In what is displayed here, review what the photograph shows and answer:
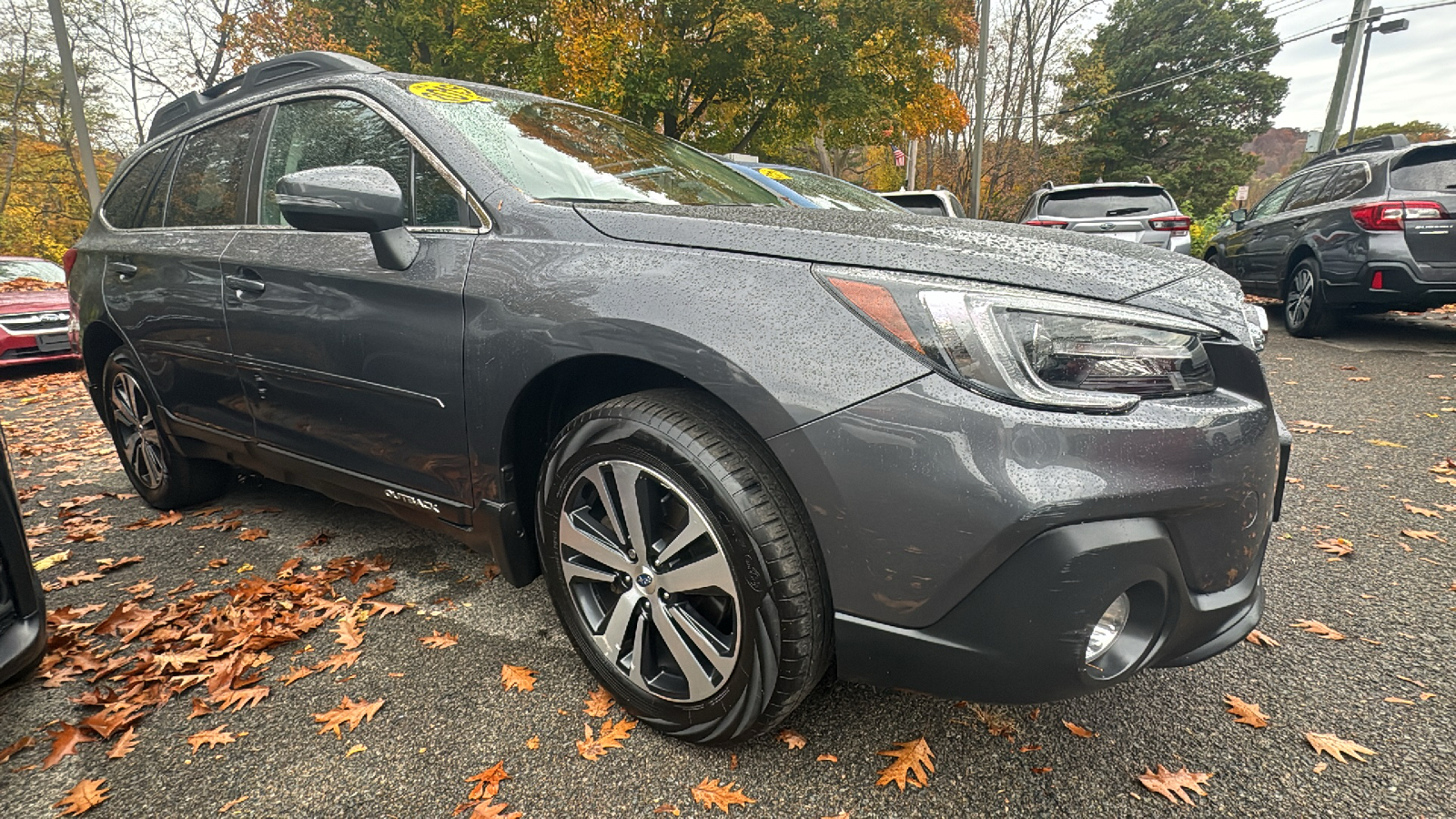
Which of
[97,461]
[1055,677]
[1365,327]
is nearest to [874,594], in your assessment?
[1055,677]

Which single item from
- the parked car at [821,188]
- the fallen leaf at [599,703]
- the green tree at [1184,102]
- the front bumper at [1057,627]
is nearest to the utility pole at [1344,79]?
the parked car at [821,188]

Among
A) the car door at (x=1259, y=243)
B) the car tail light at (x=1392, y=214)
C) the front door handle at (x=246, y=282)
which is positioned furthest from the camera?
the car door at (x=1259, y=243)

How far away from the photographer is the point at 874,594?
137 cm

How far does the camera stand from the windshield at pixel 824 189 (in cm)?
462

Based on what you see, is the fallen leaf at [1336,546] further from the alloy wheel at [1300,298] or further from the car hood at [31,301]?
the car hood at [31,301]

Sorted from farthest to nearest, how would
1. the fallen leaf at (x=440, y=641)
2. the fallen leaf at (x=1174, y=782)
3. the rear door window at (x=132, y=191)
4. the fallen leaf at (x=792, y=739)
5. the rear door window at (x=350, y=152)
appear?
1. the rear door window at (x=132, y=191)
2. the fallen leaf at (x=440, y=641)
3. the rear door window at (x=350, y=152)
4. the fallen leaf at (x=792, y=739)
5. the fallen leaf at (x=1174, y=782)

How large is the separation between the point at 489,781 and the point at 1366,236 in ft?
23.9

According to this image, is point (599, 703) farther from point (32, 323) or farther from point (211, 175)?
point (32, 323)

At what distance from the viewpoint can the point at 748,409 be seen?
55.7 inches

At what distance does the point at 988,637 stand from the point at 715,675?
0.61 metres

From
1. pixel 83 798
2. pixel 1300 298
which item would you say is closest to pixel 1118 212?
pixel 1300 298

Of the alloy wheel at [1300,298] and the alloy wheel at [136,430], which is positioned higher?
the alloy wheel at [1300,298]

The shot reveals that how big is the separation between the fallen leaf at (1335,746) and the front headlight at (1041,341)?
3.26ft

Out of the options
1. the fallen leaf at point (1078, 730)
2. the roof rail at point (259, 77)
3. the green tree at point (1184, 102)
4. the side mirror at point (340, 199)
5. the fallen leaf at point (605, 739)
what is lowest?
the fallen leaf at point (605, 739)
